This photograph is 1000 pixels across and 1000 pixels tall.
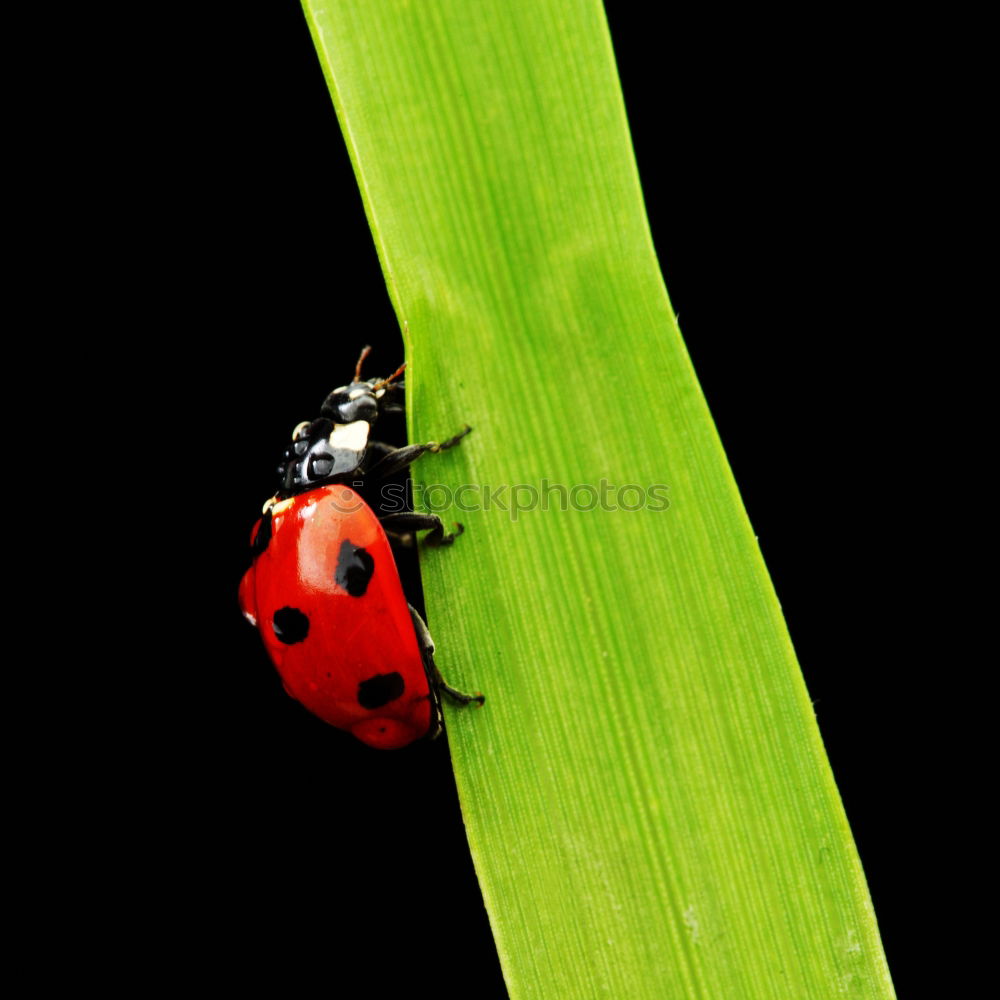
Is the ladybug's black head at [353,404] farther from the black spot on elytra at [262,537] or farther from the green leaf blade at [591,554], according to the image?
the green leaf blade at [591,554]

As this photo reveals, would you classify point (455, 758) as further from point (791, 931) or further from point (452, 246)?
point (452, 246)

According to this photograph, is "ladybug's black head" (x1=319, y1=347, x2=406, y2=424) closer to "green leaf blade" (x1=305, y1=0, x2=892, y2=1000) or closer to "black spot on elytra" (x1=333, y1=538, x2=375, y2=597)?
"black spot on elytra" (x1=333, y1=538, x2=375, y2=597)

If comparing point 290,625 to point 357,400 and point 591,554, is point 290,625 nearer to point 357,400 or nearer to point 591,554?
point 357,400

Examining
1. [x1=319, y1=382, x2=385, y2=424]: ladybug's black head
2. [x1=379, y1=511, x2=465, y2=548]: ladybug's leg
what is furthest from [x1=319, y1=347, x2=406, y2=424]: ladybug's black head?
[x1=379, y1=511, x2=465, y2=548]: ladybug's leg

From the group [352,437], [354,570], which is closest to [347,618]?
[354,570]

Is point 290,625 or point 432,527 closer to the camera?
point 432,527
